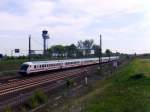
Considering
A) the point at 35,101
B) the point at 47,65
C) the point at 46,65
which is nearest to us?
the point at 35,101

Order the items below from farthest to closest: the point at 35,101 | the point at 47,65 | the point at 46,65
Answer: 1. the point at 47,65
2. the point at 46,65
3. the point at 35,101

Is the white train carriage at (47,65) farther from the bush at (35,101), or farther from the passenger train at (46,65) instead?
the bush at (35,101)

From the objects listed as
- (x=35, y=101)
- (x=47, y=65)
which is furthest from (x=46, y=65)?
(x=35, y=101)

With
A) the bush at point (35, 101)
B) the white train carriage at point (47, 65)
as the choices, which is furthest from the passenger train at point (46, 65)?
the bush at point (35, 101)

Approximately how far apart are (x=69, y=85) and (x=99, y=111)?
20.6m

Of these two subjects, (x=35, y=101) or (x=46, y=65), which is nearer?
(x=35, y=101)

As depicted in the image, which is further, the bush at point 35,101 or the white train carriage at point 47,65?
the white train carriage at point 47,65

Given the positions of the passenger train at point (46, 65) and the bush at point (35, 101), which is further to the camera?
the passenger train at point (46, 65)

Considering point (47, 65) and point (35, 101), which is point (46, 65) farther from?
point (35, 101)

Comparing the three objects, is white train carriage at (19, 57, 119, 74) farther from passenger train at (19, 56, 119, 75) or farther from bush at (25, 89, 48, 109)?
bush at (25, 89, 48, 109)

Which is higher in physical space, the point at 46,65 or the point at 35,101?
the point at 46,65

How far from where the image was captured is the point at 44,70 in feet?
209

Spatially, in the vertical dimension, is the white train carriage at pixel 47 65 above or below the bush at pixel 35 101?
above

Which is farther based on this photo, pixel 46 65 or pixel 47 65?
pixel 47 65
